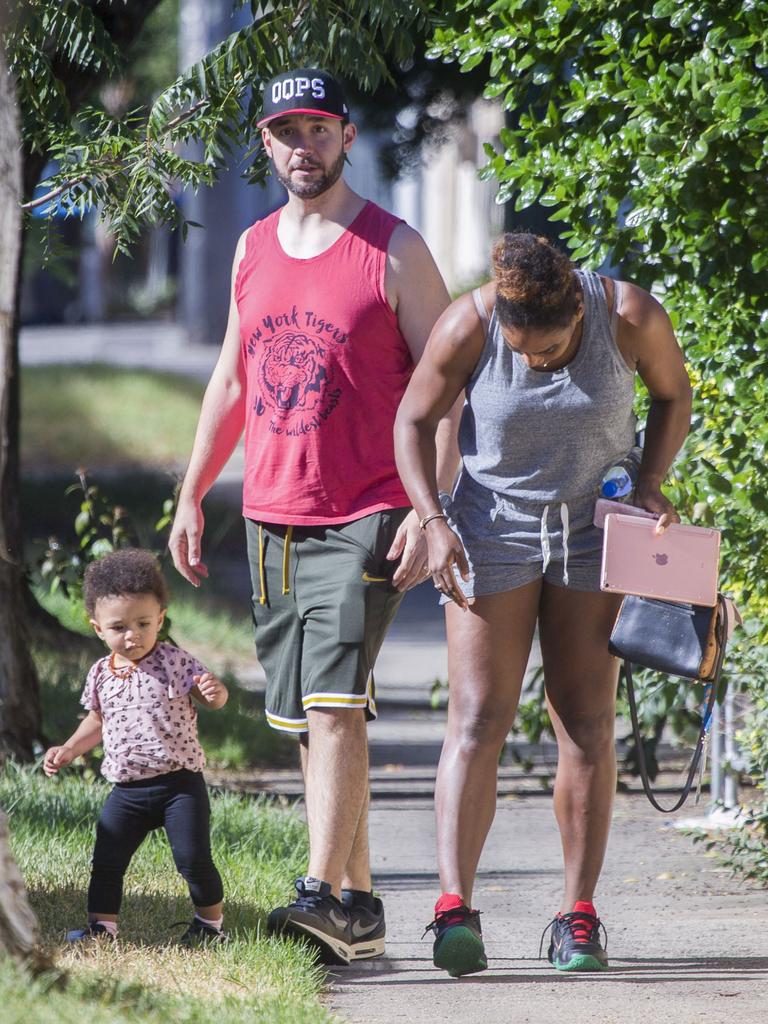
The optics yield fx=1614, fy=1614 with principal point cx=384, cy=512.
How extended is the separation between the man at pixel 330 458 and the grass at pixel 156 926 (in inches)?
10.9

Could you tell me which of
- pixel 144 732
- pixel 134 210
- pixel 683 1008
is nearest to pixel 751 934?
pixel 683 1008

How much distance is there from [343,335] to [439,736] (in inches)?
148

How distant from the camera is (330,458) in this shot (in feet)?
13.3

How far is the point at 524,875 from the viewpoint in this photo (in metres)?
5.19

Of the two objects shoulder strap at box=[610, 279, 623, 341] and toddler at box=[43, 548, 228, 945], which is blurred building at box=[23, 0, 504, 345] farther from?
toddler at box=[43, 548, 228, 945]

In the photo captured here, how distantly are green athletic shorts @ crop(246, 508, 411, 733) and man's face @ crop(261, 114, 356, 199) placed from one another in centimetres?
85

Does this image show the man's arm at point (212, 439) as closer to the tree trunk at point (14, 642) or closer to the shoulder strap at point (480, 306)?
the shoulder strap at point (480, 306)

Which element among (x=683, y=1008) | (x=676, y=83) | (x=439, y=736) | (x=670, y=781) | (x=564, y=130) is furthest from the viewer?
(x=439, y=736)

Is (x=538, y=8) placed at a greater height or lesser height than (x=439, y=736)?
greater

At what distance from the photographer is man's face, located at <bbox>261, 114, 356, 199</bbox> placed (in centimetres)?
408

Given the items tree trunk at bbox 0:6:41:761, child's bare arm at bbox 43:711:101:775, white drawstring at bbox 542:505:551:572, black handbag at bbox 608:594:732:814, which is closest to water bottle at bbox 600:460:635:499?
white drawstring at bbox 542:505:551:572

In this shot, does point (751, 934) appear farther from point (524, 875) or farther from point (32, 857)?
point (32, 857)

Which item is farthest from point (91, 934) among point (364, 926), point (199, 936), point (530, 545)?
point (530, 545)

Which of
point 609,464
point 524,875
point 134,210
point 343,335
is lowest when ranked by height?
point 524,875
